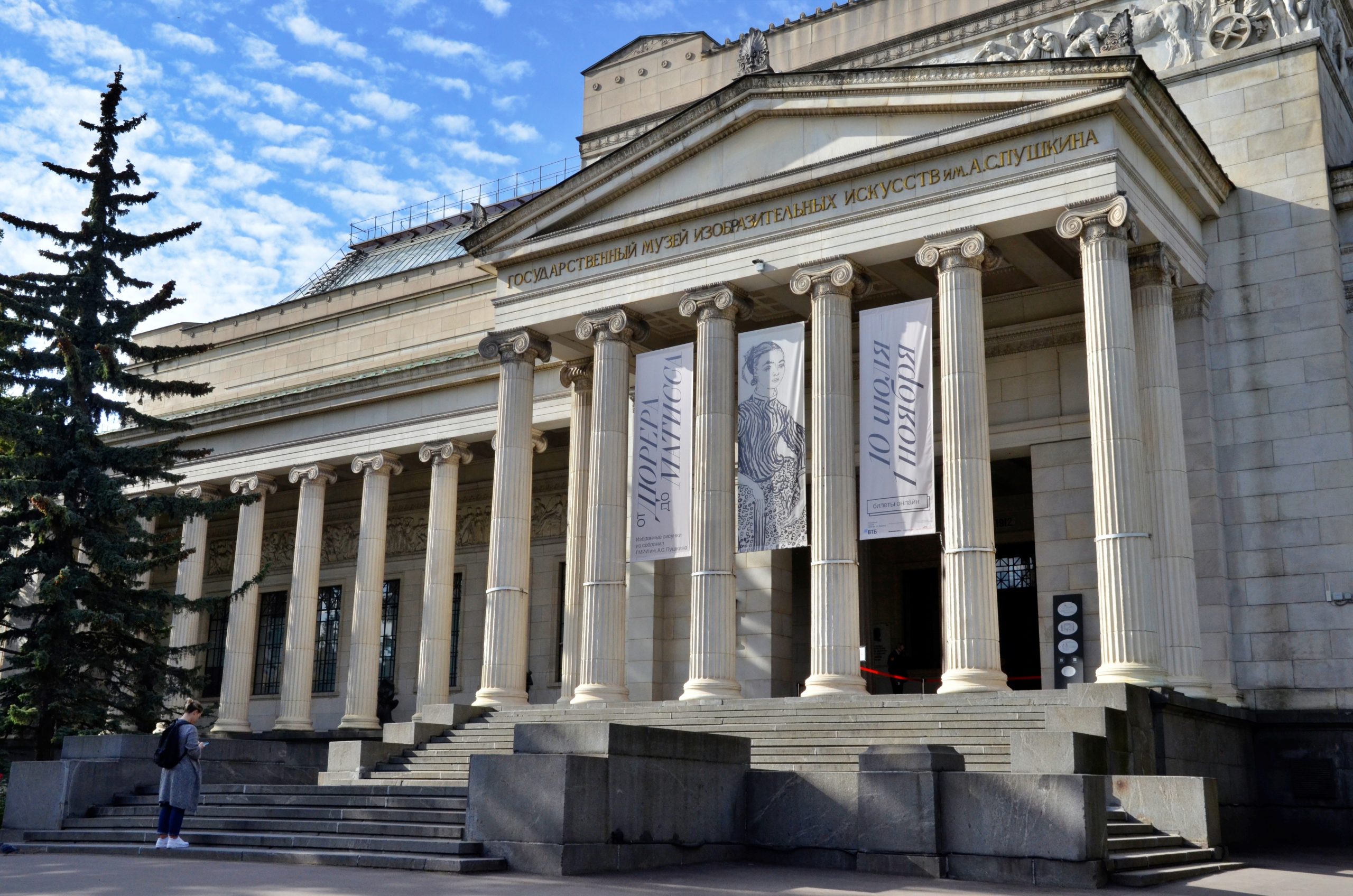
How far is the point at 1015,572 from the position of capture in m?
30.8

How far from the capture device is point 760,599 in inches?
1064

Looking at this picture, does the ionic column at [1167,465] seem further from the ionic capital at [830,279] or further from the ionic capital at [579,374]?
the ionic capital at [579,374]

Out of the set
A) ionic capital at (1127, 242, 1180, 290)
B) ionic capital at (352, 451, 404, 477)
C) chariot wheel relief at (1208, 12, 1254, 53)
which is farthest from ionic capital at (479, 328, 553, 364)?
chariot wheel relief at (1208, 12, 1254, 53)

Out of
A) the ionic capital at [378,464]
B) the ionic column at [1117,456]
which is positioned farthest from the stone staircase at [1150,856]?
the ionic capital at [378,464]

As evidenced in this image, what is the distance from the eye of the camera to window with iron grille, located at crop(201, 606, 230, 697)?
4034 cm

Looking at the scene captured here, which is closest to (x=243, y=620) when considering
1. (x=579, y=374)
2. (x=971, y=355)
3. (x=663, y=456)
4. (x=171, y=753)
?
(x=579, y=374)

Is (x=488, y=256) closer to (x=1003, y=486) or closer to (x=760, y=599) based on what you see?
(x=760, y=599)

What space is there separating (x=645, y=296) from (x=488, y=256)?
13.2ft

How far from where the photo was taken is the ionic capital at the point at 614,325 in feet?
83.9

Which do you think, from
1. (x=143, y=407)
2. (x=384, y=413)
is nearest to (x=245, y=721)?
(x=384, y=413)

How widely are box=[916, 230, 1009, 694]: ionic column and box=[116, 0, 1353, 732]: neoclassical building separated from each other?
0.06 m

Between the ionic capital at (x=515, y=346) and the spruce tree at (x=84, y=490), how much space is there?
6.85m

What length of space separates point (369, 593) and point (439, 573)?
9.15ft

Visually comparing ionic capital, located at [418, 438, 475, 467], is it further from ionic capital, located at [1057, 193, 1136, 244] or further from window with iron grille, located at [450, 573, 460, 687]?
ionic capital, located at [1057, 193, 1136, 244]
